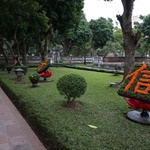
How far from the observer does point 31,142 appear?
10.8 ft

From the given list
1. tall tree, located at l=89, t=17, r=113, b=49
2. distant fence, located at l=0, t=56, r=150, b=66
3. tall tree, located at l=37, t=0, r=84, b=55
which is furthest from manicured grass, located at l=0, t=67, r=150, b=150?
tall tree, located at l=89, t=17, r=113, b=49

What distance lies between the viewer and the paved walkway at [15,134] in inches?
123

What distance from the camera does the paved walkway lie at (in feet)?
10.2

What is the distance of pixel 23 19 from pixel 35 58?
12.0m

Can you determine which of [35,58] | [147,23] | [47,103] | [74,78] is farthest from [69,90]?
[147,23]

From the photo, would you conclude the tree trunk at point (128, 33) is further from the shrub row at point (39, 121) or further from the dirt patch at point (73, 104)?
the shrub row at point (39, 121)

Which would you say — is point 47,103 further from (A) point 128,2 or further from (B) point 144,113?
(A) point 128,2

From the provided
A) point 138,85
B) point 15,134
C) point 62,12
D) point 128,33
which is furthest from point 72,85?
point 62,12

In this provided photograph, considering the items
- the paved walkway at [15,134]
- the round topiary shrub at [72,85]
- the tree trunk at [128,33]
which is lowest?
the paved walkway at [15,134]

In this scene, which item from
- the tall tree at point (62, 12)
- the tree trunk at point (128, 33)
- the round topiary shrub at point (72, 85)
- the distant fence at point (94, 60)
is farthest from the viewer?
the distant fence at point (94, 60)

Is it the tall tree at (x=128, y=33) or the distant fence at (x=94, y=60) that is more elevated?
the tall tree at (x=128, y=33)

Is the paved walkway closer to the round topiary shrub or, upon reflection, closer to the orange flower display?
the round topiary shrub

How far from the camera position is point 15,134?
3588mm

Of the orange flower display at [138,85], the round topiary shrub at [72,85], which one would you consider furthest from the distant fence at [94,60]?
the orange flower display at [138,85]
